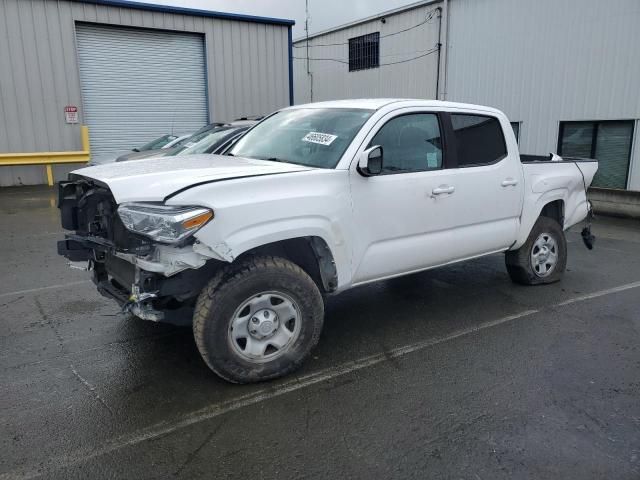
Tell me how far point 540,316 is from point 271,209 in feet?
9.72

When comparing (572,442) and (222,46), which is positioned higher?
(222,46)

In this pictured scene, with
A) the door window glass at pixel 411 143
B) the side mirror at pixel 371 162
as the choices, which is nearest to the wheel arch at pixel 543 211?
the door window glass at pixel 411 143

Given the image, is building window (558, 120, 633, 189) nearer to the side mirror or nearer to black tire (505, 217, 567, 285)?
black tire (505, 217, 567, 285)

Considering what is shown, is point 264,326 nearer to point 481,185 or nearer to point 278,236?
point 278,236

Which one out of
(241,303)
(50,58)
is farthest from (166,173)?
(50,58)

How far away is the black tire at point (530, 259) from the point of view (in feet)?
18.4

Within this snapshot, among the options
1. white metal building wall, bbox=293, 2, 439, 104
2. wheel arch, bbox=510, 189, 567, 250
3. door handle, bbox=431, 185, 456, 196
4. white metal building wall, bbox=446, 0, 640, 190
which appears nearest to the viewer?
door handle, bbox=431, 185, 456, 196

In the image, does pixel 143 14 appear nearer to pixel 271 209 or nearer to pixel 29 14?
pixel 29 14

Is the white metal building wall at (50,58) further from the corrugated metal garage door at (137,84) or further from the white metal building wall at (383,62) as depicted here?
the white metal building wall at (383,62)

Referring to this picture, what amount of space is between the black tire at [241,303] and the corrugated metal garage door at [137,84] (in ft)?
43.3

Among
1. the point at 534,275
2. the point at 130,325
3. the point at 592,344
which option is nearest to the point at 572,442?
the point at 592,344

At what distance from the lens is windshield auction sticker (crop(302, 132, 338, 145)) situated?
163 inches

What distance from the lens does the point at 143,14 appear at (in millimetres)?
15664

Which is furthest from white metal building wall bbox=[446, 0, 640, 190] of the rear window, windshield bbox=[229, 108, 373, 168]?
windshield bbox=[229, 108, 373, 168]
